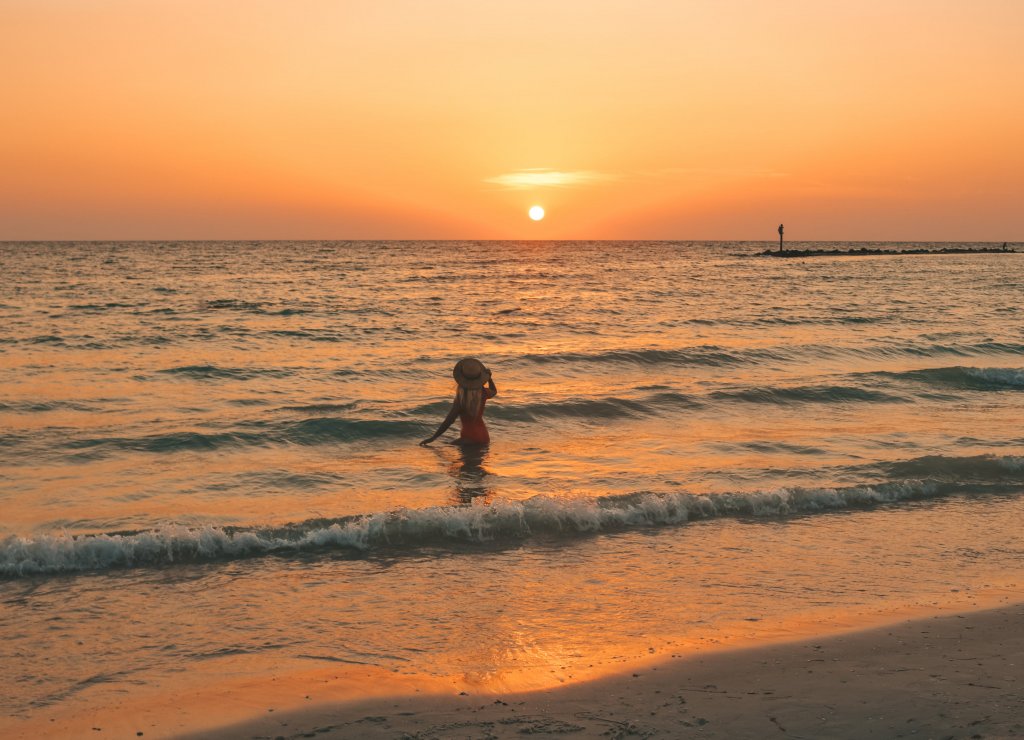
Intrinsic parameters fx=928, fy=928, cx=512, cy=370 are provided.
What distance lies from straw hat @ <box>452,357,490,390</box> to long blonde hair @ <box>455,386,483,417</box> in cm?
13

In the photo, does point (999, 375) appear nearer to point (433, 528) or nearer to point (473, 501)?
point (473, 501)

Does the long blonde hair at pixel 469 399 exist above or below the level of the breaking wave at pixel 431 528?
above

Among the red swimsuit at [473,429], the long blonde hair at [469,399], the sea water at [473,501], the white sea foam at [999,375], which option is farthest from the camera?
the white sea foam at [999,375]

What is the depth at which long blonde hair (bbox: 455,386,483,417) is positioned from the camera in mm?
12460

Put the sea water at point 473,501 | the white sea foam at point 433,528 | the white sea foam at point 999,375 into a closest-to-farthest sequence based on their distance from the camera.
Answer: the sea water at point 473,501 < the white sea foam at point 433,528 < the white sea foam at point 999,375

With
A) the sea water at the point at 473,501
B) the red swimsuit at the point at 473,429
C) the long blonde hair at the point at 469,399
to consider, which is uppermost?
the long blonde hair at the point at 469,399

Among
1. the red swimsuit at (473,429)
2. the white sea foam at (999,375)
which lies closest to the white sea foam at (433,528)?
the red swimsuit at (473,429)

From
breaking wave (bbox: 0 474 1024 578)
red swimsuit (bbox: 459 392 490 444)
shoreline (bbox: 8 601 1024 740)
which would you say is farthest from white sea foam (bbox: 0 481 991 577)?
red swimsuit (bbox: 459 392 490 444)

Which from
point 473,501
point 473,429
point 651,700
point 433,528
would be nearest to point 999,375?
point 473,429

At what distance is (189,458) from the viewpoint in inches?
491

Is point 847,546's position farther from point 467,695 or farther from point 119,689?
point 119,689

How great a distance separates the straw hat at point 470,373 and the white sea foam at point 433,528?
113 inches

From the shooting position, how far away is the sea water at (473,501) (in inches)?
250

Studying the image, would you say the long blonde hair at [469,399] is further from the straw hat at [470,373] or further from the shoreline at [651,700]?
the shoreline at [651,700]
